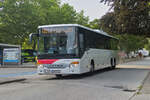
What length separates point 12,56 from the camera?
28359mm

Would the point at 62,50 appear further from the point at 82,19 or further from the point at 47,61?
the point at 82,19

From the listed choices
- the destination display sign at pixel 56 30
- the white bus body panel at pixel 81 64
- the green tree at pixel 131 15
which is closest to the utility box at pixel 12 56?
the green tree at pixel 131 15

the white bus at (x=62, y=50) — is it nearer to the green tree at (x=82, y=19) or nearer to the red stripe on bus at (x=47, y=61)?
the red stripe on bus at (x=47, y=61)

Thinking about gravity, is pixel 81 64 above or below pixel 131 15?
below

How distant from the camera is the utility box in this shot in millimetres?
28109

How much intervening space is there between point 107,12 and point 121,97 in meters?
18.7

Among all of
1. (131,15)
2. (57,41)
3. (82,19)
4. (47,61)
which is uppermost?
(82,19)

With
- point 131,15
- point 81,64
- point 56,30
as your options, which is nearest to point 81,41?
point 81,64

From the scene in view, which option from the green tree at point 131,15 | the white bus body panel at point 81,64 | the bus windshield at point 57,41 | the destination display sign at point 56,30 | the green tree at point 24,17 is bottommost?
the white bus body panel at point 81,64

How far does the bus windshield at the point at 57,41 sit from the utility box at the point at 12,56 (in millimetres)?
14909

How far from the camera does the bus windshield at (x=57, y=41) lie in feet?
43.7

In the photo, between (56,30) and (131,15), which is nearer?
(56,30)

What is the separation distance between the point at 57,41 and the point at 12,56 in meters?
16.2

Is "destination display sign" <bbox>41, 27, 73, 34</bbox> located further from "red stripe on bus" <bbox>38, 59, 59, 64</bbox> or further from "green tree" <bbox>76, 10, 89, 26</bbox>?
"green tree" <bbox>76, 10, 89, 26</bbox>
